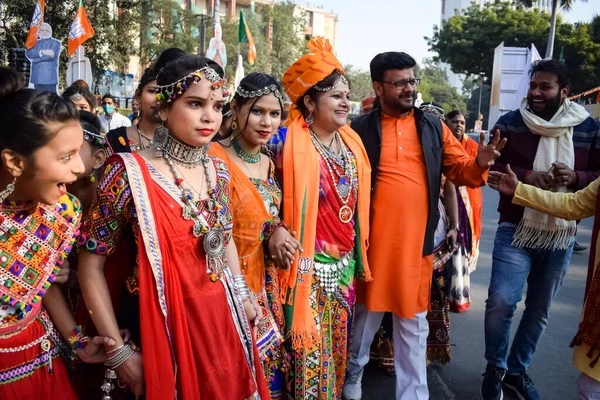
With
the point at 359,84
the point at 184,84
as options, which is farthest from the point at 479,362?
the point at 359,84

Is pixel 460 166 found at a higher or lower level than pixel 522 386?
higher

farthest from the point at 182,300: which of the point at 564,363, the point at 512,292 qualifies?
the point at 564,363

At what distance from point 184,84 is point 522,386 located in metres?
2.93

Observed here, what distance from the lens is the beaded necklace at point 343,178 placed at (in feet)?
9.71

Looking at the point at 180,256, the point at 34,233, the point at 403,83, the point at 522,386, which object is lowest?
the point at 522,386

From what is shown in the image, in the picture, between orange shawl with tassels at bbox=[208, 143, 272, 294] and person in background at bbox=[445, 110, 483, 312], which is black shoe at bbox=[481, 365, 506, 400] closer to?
person in background at bbox=[445, 110, 483, 312]

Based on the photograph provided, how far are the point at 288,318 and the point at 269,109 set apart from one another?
1.11m

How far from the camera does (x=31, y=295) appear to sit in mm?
1710

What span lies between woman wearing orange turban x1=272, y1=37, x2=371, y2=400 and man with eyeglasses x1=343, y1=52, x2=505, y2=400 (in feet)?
0.65

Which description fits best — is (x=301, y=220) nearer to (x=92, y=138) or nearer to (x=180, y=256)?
(x=180, y=256)

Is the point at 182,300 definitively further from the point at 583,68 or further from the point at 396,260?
the point at 583,68

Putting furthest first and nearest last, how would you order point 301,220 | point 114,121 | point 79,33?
1. point 79,33
2. point 114,121
3. point 301,220

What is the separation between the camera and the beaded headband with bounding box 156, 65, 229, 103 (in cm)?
192

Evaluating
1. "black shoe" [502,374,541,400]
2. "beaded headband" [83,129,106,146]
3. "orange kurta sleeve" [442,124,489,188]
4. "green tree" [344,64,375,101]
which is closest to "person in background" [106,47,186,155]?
"beaded headband" [83,129,106,146]
